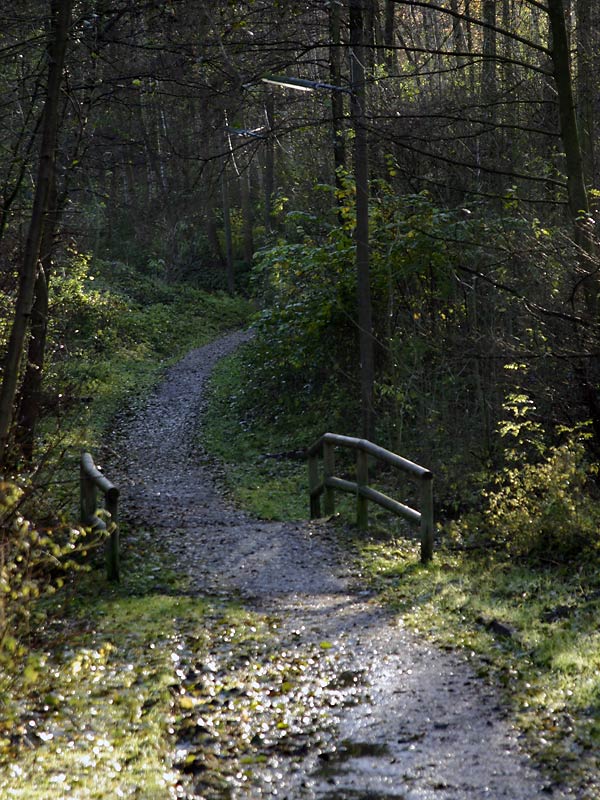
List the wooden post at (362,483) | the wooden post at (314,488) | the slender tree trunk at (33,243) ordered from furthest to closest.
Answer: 1. the wooden post at (314,488)
2. the wooden post at (362,483)
3. the slender tree trunk at (33,243)

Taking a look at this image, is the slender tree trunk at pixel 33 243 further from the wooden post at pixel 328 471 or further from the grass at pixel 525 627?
the wooden post at pixel 328 471

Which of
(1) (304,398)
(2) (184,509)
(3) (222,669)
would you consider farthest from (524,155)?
(3) (222,669)

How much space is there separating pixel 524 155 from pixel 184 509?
27.7 ft

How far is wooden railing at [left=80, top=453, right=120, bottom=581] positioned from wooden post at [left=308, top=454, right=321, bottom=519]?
141 inches

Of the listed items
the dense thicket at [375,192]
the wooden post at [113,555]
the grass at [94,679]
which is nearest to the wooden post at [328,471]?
the dense thicket at [375,192]

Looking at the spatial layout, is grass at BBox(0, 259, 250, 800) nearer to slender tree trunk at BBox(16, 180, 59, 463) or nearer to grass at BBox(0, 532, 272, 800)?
grass at BBox(0, 532, 272, 800)

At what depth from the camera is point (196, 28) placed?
462 inches

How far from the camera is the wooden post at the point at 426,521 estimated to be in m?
9.99

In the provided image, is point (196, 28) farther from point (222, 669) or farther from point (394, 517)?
point (222, 669)

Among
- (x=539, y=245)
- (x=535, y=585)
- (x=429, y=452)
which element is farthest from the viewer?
(x=429, y=452)

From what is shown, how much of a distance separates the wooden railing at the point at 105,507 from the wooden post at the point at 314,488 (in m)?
3.59

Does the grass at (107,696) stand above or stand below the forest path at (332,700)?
above

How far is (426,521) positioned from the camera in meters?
10.2

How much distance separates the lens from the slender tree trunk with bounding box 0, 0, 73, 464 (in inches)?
294
